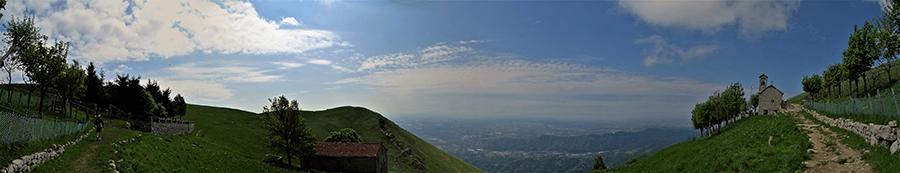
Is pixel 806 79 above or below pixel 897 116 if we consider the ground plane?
above

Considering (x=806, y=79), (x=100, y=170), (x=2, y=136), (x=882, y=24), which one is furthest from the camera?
(x=806, y=79)

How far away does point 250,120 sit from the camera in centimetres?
8806

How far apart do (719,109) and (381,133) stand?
8105 centimetres

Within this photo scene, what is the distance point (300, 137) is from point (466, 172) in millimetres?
65158

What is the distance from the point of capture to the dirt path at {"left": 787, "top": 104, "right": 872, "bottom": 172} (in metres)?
19.6

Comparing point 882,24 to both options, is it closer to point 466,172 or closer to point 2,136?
point 2,136

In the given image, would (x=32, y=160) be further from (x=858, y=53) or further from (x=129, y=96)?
(x=858, y=53)

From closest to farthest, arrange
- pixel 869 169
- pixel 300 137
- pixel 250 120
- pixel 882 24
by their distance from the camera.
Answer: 1. pixel 869 169
2. pixel 882 24
3. pixel 300 137
4. pixel 250 120

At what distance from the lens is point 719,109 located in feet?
235

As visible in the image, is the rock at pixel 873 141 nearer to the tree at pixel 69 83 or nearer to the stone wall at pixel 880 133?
the stone wall at pixel 880 133

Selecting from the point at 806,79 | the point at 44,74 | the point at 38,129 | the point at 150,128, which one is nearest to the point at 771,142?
the point at 38,129

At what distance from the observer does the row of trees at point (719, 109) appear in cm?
7118

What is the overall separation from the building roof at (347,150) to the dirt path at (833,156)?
47597mm

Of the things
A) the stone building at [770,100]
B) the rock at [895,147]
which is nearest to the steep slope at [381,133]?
the rock at [895,147]
